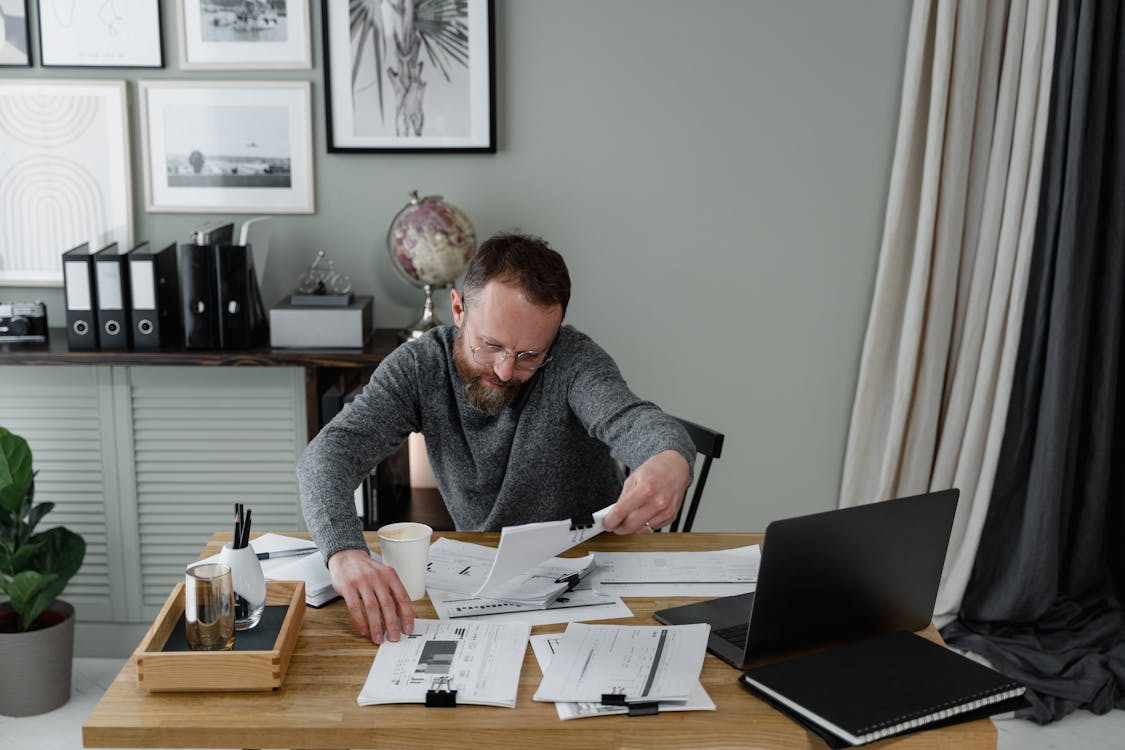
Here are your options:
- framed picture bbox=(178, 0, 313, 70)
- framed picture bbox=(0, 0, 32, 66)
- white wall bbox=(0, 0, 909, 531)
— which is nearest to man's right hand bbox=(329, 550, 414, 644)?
white wall bbox=(0, 0, 909, 531)

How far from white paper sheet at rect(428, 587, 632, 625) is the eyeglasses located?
46 cm

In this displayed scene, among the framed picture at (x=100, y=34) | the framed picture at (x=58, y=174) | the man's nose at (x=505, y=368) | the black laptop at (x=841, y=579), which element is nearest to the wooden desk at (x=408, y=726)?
the black laptop at (x=841, y=579)

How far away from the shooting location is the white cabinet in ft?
9.32

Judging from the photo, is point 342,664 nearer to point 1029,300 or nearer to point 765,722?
point 765,722

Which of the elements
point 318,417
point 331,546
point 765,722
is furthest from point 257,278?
point 765,722

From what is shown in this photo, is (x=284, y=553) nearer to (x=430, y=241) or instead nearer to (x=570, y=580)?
(x=570, y=580)

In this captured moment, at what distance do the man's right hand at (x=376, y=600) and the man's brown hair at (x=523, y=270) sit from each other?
58 cm

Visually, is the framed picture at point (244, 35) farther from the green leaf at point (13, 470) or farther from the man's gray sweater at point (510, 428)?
the man's gray sweater at point (510, 428)

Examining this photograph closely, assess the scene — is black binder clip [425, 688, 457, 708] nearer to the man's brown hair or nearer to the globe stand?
the man's brown hair

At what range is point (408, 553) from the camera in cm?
159

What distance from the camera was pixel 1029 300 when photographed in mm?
2988

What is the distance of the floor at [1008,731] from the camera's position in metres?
2.59

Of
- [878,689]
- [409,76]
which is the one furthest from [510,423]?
[409,76]

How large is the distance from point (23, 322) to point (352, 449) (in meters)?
1.49
